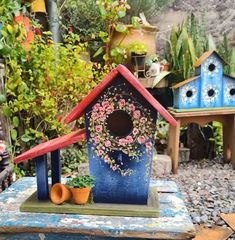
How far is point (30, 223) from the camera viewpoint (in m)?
1.15

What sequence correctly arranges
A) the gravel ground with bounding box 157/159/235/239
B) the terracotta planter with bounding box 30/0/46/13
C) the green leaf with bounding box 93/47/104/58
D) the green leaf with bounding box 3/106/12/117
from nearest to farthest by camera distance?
the gravel ground with bounding box 157/159/235/239 < the green leaf with bounding box 3/106/12/117 < the terracotta planter with bounding box 30/0/46/13 < the green leaf with bounding box 93/47/104/58

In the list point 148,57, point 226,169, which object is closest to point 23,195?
point 226,169

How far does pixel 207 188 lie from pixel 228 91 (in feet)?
3.61

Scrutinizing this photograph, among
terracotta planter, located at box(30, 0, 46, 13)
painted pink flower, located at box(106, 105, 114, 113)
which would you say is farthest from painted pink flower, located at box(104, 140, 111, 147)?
terracotta planter, located at box(30, 0, 46, 13)

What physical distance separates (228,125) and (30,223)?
3.06 m

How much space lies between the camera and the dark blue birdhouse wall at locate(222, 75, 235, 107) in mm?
3590

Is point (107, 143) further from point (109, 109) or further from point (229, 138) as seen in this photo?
point (229, 138)

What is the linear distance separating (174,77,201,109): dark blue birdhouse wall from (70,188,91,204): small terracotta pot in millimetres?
2419

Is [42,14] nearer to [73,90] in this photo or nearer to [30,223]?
[73,90]

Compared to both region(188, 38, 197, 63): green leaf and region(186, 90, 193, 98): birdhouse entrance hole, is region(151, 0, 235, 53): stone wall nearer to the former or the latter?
region(188, 38, 197, 63): green leaf

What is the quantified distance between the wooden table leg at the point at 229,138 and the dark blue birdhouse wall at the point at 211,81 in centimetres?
33

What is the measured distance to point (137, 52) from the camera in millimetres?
4125

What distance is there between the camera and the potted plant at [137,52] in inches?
162

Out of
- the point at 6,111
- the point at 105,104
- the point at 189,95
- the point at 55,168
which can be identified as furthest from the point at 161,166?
the point at 105,104
